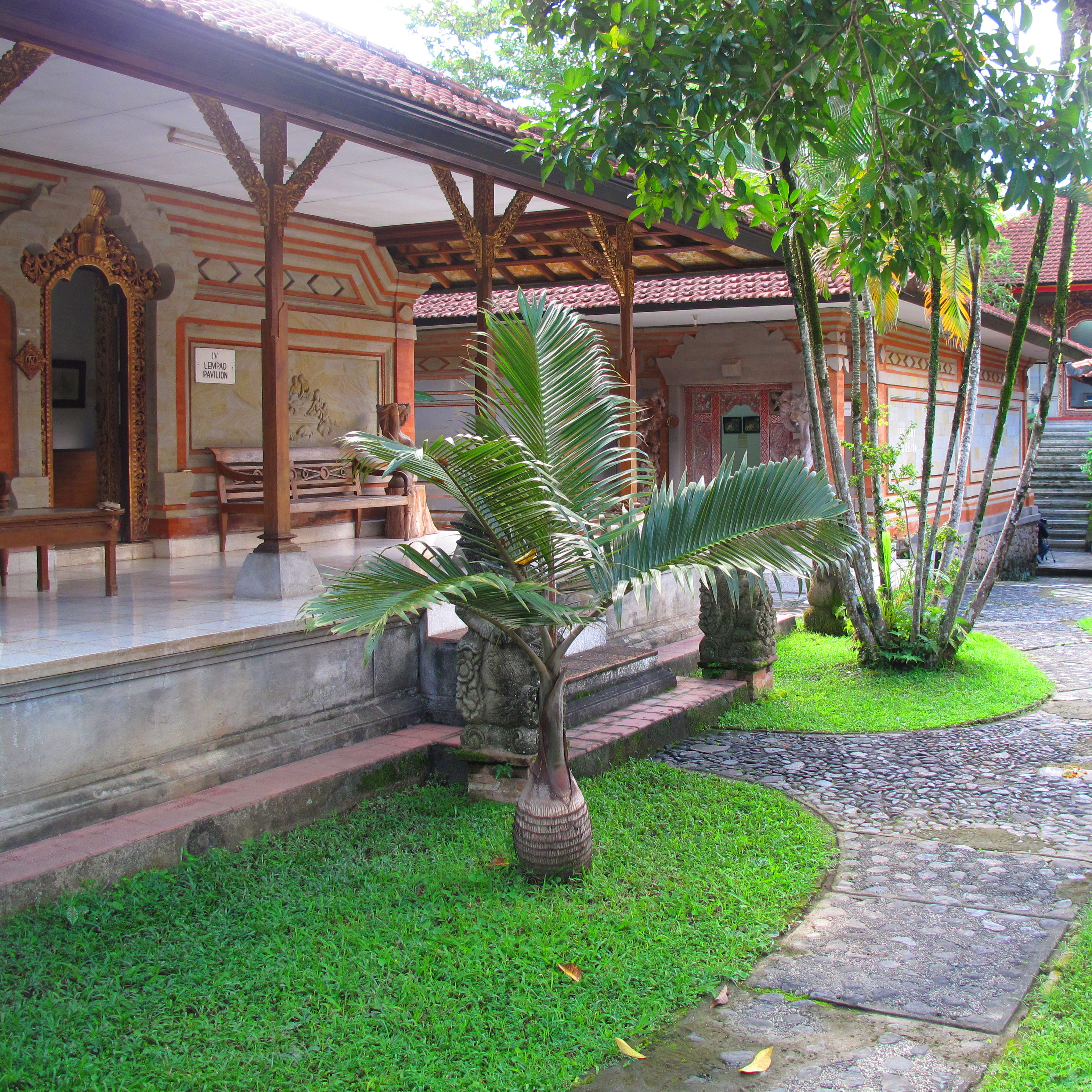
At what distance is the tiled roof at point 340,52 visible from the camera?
5.44 metres

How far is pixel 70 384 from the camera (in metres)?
11.1

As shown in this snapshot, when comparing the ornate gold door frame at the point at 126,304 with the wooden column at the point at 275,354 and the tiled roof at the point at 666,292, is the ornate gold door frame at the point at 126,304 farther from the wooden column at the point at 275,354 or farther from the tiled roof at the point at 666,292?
the tiled roof at the point at 666,292

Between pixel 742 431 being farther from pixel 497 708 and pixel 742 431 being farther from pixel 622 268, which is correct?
pixel 497 708

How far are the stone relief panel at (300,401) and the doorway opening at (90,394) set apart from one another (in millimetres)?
641

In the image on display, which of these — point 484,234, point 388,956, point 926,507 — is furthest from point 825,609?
point 388,956

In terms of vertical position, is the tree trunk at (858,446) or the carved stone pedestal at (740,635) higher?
the tree trunk at (858,446)

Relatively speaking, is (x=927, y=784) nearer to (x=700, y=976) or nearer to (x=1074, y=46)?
(x=700, y=976)

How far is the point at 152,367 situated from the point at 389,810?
16.8 feet

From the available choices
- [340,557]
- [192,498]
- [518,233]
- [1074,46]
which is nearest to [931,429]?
[1074,46]

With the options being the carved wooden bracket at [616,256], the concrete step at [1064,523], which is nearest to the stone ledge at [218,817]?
the carved wooden bracket at [616,256]

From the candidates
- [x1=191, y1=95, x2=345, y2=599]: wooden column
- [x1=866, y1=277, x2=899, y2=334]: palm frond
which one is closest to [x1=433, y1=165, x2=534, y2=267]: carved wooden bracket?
[x1=191, y1=95, x2=345, y2=599]: wooden column

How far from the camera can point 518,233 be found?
403 inches

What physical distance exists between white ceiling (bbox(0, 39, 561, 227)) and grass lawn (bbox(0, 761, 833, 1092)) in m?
4.39

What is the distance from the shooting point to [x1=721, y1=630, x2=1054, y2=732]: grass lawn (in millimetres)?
7492
